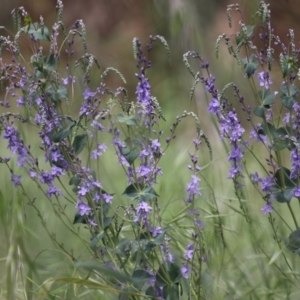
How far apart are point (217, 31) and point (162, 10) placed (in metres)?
0.19

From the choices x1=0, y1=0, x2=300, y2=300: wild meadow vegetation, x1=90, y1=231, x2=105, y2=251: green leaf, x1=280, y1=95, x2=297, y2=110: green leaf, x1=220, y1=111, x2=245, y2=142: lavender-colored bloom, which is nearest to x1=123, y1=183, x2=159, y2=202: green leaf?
x1=0, y1=0, x2=300, y2=300: wild meadow vegetation

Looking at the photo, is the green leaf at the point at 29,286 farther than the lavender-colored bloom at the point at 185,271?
Yes

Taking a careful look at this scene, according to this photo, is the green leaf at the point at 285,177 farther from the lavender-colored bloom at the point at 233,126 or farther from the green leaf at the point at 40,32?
the green leaf at the point at 40,32

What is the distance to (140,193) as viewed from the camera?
1.54m

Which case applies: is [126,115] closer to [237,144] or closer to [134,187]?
[134,187]

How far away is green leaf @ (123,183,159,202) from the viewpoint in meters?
1.53

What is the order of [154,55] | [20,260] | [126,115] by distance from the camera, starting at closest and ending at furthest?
1. [126,115]
2. [20,260]
3. [154,55]

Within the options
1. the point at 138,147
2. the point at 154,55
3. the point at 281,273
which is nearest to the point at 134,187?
the point at 138,147

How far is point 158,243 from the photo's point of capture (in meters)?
1.55

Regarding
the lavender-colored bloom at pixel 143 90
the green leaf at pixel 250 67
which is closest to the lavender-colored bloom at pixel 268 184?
the green leaf at pixel 250 67

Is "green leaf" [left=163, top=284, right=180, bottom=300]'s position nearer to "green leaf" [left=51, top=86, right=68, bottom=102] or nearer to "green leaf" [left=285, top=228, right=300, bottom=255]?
"green leaf" [left=285, top=228, right=300, bottom=255]

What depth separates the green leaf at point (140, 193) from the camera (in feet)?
5.00

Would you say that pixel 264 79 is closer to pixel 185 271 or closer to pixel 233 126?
pixel 233 126

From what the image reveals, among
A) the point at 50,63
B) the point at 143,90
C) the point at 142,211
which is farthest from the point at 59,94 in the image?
the point at 142,211
